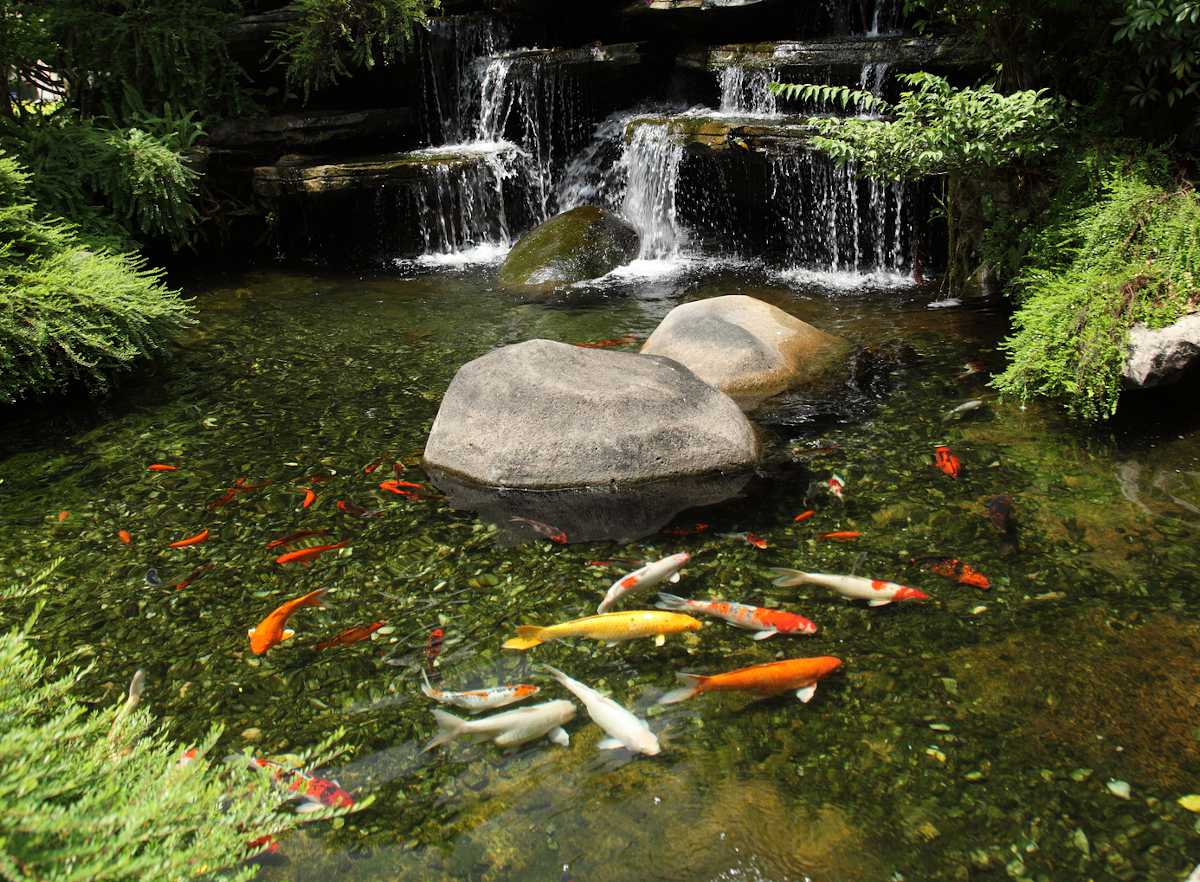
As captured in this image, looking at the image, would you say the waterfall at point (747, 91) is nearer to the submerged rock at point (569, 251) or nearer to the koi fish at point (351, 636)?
the submerged rock at point (569, 251)

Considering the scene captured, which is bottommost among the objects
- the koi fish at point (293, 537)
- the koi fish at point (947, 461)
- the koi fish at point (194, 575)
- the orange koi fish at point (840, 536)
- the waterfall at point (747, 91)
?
the orange koi fish at point (840, 536)

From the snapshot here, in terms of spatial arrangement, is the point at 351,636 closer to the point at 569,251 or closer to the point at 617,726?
the point at 617,726

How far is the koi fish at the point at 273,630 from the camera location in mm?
4391

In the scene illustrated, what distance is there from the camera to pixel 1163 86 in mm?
7262

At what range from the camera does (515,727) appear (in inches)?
146

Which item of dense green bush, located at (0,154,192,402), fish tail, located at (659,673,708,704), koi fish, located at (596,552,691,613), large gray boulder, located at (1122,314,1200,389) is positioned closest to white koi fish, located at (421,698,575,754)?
fish tail, located at (659,673,708,704)

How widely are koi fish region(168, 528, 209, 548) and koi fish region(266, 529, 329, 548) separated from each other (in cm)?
43

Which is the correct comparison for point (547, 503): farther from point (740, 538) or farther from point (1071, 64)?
point (1071, 64)

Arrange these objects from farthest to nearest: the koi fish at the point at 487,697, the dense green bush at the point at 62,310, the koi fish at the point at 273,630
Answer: the dense green bush at the point at 62,310 → the koi fish at the point at 273,630 → the koi fish at the point at 487,697

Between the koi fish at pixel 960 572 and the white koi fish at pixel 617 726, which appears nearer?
the white koi fish at pixel 617 726

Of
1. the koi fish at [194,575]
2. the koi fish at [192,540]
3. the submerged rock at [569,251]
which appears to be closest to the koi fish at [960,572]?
the koi fish at [194,575]

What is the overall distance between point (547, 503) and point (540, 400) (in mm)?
739

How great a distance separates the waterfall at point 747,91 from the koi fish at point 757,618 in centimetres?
963

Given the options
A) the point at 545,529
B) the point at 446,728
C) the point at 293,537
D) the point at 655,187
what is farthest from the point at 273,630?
the point at 655,187
